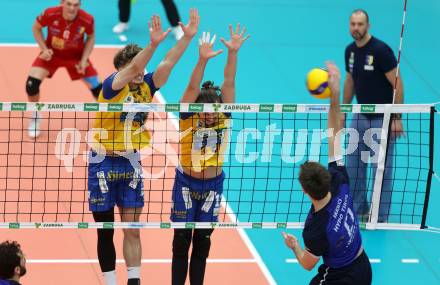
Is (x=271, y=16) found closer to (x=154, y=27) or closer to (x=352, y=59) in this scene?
(x=352, y=59)

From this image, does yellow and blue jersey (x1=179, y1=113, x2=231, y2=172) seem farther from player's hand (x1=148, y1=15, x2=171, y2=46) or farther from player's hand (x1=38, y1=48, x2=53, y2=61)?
player's hand (x1=38, y1=48, x2=53, y2=61)

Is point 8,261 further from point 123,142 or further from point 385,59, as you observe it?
point 385,59

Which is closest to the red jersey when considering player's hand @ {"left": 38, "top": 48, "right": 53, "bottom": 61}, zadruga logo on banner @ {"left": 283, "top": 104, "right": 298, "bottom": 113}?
player's hand @ {"left": 38, "top": 48, "right": 53, "bottom": 61}

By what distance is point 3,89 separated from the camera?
15.0 meters

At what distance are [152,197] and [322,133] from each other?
2514 mm

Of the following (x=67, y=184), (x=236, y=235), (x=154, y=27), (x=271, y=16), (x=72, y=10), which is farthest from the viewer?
(x=271, y=16)

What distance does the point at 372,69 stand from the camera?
37.9 ft

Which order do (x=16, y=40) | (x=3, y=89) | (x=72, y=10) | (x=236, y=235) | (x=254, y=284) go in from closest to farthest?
1. (x=254, y=284)
2. (x=236, y=235)
3. (x=72, y=10)
4. (x=3, y=89)
5. (x=16, y=40)

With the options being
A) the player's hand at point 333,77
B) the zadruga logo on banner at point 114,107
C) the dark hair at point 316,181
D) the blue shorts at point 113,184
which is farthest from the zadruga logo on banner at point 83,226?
the player's hand at point 333,77

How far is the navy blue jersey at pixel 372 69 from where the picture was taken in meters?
11.4

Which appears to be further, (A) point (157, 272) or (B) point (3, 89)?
(B) point (3, 89)

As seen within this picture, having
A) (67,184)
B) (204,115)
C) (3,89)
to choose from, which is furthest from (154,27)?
(3,89)

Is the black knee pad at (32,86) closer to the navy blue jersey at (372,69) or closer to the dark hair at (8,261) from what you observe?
the navy blue jersey at (372,69)

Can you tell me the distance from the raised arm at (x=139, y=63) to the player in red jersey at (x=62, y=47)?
508 centimetres
